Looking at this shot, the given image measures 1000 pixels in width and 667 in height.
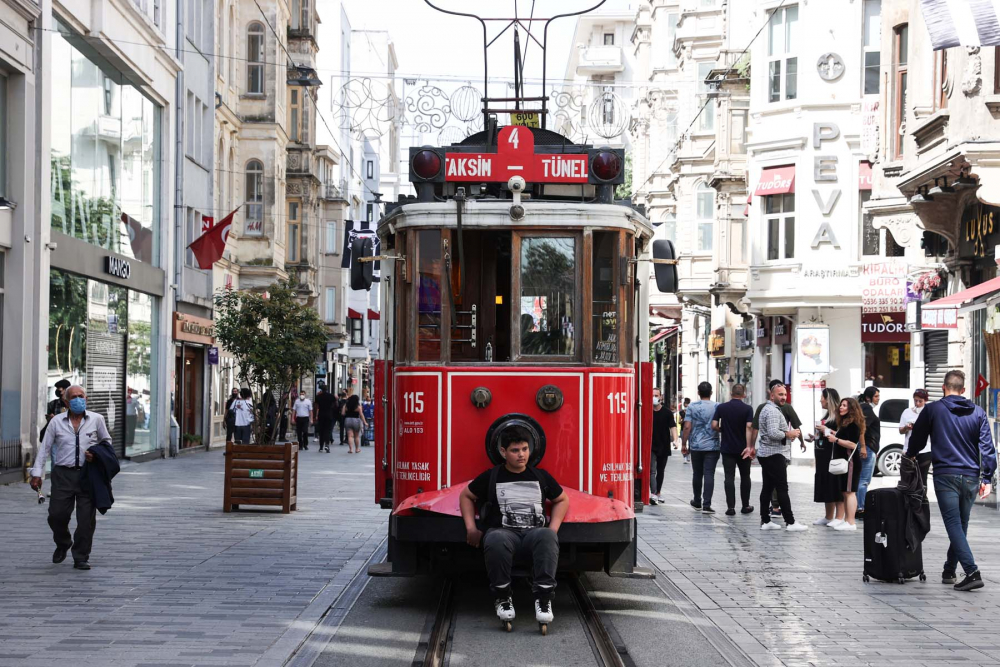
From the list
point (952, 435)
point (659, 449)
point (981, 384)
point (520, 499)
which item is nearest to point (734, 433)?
point (659, 449)

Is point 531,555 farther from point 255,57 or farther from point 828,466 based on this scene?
point 255,57

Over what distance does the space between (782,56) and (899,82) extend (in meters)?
10.3

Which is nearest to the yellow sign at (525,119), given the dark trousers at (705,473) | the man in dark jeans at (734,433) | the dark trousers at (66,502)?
the dark trousers at (66,502)

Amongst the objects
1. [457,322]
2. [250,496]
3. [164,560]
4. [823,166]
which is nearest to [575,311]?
[457,322]

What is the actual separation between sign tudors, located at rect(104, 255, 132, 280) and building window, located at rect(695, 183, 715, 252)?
2151 cm

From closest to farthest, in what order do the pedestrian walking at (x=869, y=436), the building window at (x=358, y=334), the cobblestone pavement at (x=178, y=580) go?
1. the cobblestone pavement at (x=178, y=580)
2. the pedestrian walking at (x=869, y=436)
3. the building window at (x=358, y=334)

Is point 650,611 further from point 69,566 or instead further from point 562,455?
point 69,566

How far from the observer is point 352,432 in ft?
119

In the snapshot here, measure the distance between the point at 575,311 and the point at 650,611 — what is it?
2347mm

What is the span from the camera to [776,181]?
1331 inches

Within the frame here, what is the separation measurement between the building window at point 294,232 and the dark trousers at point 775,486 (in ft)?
111

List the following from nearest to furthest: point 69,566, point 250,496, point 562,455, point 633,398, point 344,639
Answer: point 344,639 < point 562,455 < point 633,398 < point 69,566 < point 250,496

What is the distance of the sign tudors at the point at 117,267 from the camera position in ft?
84.7

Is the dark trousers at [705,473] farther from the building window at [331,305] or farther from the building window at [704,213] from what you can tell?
the building window at [331,305]
